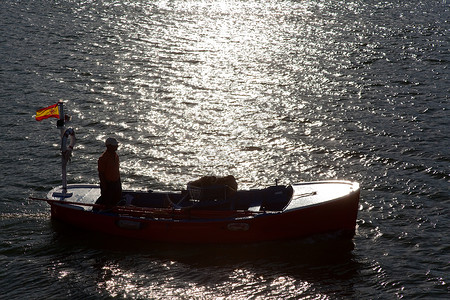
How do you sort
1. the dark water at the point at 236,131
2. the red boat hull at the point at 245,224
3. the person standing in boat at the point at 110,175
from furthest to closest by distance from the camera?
the person standing in boat at the point at 110,175 → the red boat hull at the point at 245,224 → the dark water at the point at 236,131

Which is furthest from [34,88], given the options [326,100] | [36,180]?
[326,100]

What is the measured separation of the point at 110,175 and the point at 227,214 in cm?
359

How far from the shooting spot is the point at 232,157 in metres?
23.3

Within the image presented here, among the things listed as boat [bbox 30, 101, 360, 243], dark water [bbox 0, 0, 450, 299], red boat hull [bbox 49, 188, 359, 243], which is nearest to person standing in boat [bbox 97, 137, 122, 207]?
boat [bbox 30, 101, 360, 243]

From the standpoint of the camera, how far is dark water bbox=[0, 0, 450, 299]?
53.6ft

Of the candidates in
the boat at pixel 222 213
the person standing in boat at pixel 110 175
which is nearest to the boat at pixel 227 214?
the boat at pixel 222 213

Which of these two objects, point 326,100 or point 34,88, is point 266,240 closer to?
point 326,100

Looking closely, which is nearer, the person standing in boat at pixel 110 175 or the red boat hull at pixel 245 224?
the red boat hull at pixel 245 224

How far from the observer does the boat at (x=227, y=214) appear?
1716 cm

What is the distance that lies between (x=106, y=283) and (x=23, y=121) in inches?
489

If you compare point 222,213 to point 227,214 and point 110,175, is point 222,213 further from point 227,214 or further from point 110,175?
point 110,175

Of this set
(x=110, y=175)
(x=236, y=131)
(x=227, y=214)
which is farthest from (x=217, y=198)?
(x=236, y=131)

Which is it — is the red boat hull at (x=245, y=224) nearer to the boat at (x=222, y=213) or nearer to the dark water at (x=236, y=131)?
the boat at (x=222, y=213)

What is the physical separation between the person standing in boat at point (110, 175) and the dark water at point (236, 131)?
1333 mm
